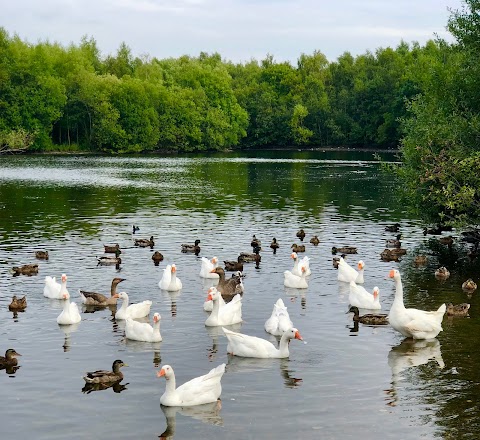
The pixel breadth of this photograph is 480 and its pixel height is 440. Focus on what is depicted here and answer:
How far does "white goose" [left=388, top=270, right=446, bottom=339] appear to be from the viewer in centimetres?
2375

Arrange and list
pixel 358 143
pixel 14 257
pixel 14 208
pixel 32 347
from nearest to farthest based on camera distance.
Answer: pixel 32 347 → pixel 14 257 → pixel 14 208 → pixel 358 143

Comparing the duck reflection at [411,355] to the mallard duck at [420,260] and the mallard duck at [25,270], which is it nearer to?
the mallard duck at [420,260]

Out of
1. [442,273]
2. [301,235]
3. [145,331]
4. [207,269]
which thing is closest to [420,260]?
[442,273]

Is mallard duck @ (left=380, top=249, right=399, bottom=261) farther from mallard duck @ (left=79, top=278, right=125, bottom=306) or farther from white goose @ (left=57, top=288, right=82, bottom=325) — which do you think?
white goose @ (left=57, top=288, right=82, bottom=325)

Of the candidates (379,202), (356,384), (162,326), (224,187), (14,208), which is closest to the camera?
(356,384)

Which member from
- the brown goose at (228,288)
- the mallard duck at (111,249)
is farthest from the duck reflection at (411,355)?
the mallard duck at (111,249)

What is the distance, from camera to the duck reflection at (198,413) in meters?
17.7

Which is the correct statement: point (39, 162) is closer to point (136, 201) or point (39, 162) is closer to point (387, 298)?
point (136, 201)

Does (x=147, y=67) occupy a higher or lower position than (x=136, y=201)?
higher

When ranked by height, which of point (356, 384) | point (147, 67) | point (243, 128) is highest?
point (147, 67)

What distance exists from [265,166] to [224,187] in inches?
1354

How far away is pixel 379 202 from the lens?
207 feet

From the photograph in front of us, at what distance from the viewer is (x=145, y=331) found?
23375 millimetres

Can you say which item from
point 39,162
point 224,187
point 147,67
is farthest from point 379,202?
point 147,67
